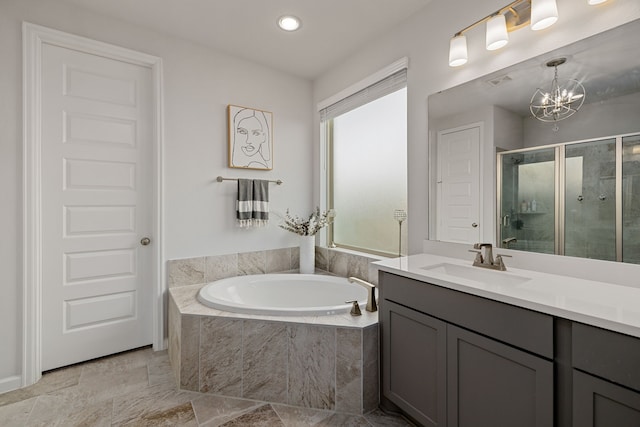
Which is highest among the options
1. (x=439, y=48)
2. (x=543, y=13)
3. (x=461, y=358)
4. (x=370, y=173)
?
(x=439, y=48)

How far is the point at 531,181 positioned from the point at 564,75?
0.49 metres

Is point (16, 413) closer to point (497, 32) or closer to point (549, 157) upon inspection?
point (549, 157)

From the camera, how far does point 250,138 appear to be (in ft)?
8.94

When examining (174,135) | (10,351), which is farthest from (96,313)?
(174,135)

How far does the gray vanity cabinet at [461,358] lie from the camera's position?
1.03m

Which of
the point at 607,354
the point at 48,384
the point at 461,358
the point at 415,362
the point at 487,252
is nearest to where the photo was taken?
the point at 607,354

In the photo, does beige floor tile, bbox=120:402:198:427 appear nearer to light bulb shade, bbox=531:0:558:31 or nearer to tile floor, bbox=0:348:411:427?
tile floor, bbox=0:348:411:427

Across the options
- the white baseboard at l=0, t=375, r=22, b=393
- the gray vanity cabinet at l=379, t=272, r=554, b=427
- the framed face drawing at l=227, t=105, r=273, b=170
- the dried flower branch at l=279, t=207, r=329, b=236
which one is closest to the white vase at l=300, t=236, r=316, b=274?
the dried flower branch at l=279, t=207, r=329, b=236

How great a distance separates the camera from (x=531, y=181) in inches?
57.4

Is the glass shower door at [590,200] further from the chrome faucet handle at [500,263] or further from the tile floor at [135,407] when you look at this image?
the tile floor at [135,407]

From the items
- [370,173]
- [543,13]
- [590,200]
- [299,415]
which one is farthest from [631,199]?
[299,415]

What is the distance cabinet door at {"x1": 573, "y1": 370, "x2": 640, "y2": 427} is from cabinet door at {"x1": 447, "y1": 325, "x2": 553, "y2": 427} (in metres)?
0.07

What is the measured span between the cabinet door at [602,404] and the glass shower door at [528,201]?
669 mm

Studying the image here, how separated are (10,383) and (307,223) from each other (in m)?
2.28
